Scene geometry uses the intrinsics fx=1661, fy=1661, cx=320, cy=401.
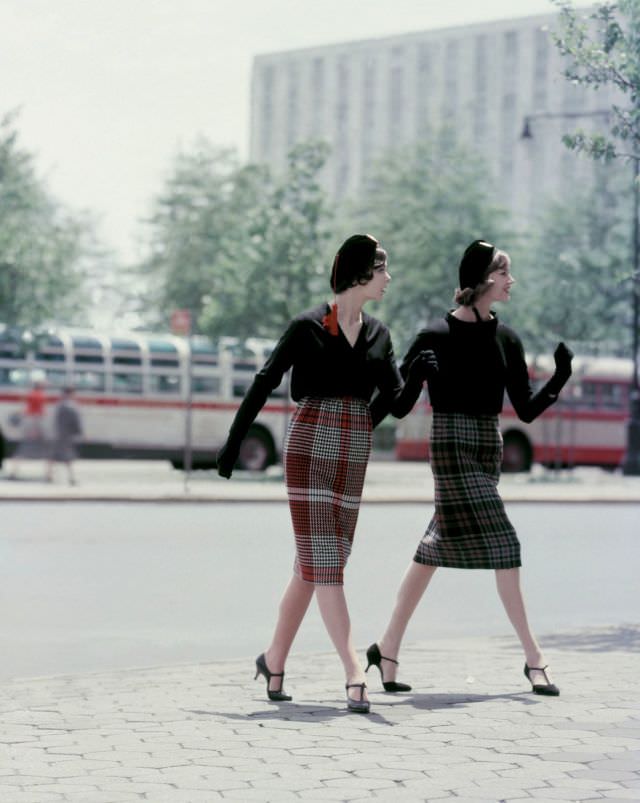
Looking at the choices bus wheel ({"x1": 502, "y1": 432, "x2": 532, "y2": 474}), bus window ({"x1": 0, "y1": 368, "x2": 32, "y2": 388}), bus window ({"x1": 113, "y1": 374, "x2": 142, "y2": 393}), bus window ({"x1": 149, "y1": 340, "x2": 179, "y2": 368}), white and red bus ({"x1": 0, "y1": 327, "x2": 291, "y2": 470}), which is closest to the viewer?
bus window ({"x1": 0, "y1": 368, "x2": 32, "y2": 388})

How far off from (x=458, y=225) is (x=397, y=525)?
1859cm

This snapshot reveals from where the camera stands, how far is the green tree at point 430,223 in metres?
36.4

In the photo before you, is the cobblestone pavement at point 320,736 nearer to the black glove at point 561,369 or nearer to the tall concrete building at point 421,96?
the black glove at point 561,369

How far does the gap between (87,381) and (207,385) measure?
2712mm

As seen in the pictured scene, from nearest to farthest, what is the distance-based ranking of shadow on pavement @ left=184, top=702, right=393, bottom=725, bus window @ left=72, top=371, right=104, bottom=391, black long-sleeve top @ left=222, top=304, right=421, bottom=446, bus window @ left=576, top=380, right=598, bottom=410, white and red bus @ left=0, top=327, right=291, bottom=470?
shadow on pavement @ left=184, top=702, right=393, bottom=725 < black long-sleeve top @ left=222, top=304, right=421, bottom=446 < white and red bus @ left=0, top=327, right=291, bottom=470 < bus window @ left=72, top=371, right=104, bottom=391 < bus window @ left=576, top=380, right=598, bottom=410

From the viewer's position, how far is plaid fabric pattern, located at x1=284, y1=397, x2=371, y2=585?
253 inches

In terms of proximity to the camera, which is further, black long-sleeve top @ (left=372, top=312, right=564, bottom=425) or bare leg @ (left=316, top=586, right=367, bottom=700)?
black long-sleeve top @ (left=372, top=312, right=564, bottom=425)

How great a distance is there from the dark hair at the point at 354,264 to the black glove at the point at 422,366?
0.38 m

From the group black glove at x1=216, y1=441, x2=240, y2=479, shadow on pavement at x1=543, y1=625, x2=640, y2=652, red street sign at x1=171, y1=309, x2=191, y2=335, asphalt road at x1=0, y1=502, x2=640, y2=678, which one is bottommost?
asphalt road at x1=0, y1=502, x2=640, y2=678

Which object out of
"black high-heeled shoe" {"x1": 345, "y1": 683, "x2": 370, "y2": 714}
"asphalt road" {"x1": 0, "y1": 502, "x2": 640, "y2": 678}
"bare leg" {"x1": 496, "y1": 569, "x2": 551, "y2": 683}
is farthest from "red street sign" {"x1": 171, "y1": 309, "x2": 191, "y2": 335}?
"black high-heeled shoe" {"x1": 345, "y1": 683, "x2": 370, "y2": 714}

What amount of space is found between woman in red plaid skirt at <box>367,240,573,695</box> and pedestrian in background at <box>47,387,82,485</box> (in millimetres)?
20920

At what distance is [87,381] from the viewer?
33.2m

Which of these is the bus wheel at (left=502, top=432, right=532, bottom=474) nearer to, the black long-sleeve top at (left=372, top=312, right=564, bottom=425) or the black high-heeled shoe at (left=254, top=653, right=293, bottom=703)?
the black long-sleeve top at (left=372, top=312, right=564, bottom=425)

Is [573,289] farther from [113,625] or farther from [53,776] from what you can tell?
[53,776]
